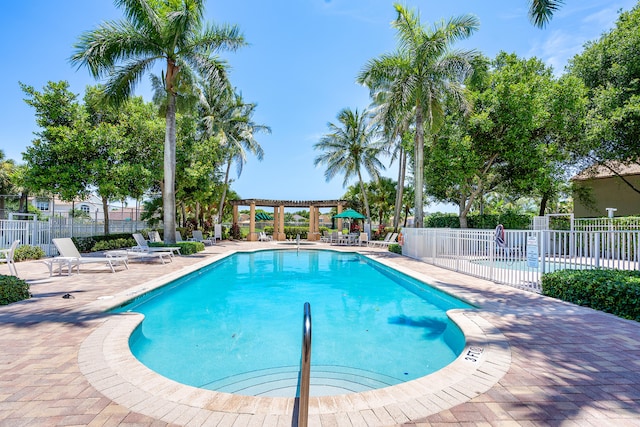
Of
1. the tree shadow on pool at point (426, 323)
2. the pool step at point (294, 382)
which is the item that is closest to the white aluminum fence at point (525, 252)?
the tree shadow on pool at point (426, 323)

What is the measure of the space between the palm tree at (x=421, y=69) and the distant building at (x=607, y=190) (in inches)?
435

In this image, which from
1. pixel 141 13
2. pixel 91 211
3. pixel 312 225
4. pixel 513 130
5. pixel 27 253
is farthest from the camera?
pixel 91 211

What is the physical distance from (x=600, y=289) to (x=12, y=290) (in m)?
10.2

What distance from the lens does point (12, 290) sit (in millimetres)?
5633

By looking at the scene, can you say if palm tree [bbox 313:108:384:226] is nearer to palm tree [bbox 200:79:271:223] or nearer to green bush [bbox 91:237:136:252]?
palm tree [bbox 200:79:271:223]

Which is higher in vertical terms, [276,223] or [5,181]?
[5,181]

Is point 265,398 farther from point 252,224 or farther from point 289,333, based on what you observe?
point 252,224

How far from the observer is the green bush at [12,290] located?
5480mm

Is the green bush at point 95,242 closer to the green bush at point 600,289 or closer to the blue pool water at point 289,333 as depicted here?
the blue pool water at point 289,333

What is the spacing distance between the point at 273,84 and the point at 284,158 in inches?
493

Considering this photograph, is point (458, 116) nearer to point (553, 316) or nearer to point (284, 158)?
point (553, 316)

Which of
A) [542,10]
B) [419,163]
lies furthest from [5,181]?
[542,10]

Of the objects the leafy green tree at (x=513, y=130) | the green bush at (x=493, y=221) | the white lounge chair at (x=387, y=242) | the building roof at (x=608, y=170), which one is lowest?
the white lounge chair at (x=387, y=242)

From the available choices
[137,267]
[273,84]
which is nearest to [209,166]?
[273,84]
